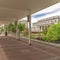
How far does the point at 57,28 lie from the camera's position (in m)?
19.7

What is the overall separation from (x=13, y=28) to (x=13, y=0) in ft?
112

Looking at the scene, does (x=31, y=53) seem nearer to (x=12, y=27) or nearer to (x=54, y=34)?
(x=54, y=34)

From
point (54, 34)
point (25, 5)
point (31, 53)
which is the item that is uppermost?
point (25, 5)

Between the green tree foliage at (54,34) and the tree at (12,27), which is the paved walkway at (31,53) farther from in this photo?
the tree at (12,27)

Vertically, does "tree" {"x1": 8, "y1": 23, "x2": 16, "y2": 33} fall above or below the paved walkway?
above

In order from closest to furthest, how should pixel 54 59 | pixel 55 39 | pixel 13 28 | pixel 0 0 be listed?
pixel 54 59, pixel 0 0, pixel 55 39, pixel 13 28

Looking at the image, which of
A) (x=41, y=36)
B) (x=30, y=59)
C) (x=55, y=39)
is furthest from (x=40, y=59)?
(x=41, y=36)

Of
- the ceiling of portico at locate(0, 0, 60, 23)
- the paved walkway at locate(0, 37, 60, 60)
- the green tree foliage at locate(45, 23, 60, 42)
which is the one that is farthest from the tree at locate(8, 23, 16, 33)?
the paved walkway at locate(0, 37, 60, 60)

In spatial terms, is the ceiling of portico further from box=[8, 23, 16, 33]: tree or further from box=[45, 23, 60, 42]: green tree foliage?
box=[8, 23, 16, 33]: tree

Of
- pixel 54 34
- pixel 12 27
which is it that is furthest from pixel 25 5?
pixel 12 27

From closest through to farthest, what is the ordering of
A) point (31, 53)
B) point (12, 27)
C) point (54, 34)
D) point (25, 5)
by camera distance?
point (31, 53) → point (25, 5) → point (54, 34) → point (12, 27)

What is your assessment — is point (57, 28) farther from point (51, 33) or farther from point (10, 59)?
point (10, 59)

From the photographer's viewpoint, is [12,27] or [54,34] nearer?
[54,34]

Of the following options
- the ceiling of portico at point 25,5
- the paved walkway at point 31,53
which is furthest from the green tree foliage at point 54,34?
the paved walkway at point 31,53
